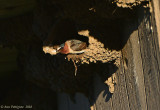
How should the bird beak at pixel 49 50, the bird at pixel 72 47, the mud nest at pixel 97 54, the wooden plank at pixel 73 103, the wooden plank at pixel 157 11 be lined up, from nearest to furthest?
the wooden plank at pixel 157 11 → the mud nest at pixel 97 54 → the bird at pixel 72 47 → the bird beak at pixel 49 50 → the wooden plank at pixel 73 103

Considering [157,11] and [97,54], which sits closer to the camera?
[157,11]

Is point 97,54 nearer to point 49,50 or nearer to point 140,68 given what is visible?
point 140,68

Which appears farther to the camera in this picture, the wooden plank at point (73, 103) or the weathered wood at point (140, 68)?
the wooden plank at point (73, 103)

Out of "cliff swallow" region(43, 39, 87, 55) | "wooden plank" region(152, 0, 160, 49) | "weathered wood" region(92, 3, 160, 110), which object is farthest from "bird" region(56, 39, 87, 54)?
"wooden plank" region(152, 0, 160, 49)

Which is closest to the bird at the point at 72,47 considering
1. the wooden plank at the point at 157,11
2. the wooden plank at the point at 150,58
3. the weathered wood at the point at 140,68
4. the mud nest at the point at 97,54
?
the mud nest at the point at 97,54

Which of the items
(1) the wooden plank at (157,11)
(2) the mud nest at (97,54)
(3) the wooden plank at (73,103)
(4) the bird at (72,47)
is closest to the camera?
(1) the wooden plank at (157,11)

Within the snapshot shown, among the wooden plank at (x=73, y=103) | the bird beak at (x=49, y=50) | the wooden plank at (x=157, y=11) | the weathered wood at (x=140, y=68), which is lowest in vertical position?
the wooden plank at (x=73, y=103)

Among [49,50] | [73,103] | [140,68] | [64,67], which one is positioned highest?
[49,50]

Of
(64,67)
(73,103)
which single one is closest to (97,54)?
(64,67)

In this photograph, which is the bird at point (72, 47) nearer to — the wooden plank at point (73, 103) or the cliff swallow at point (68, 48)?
the cliff swallow at point (68, 48)
